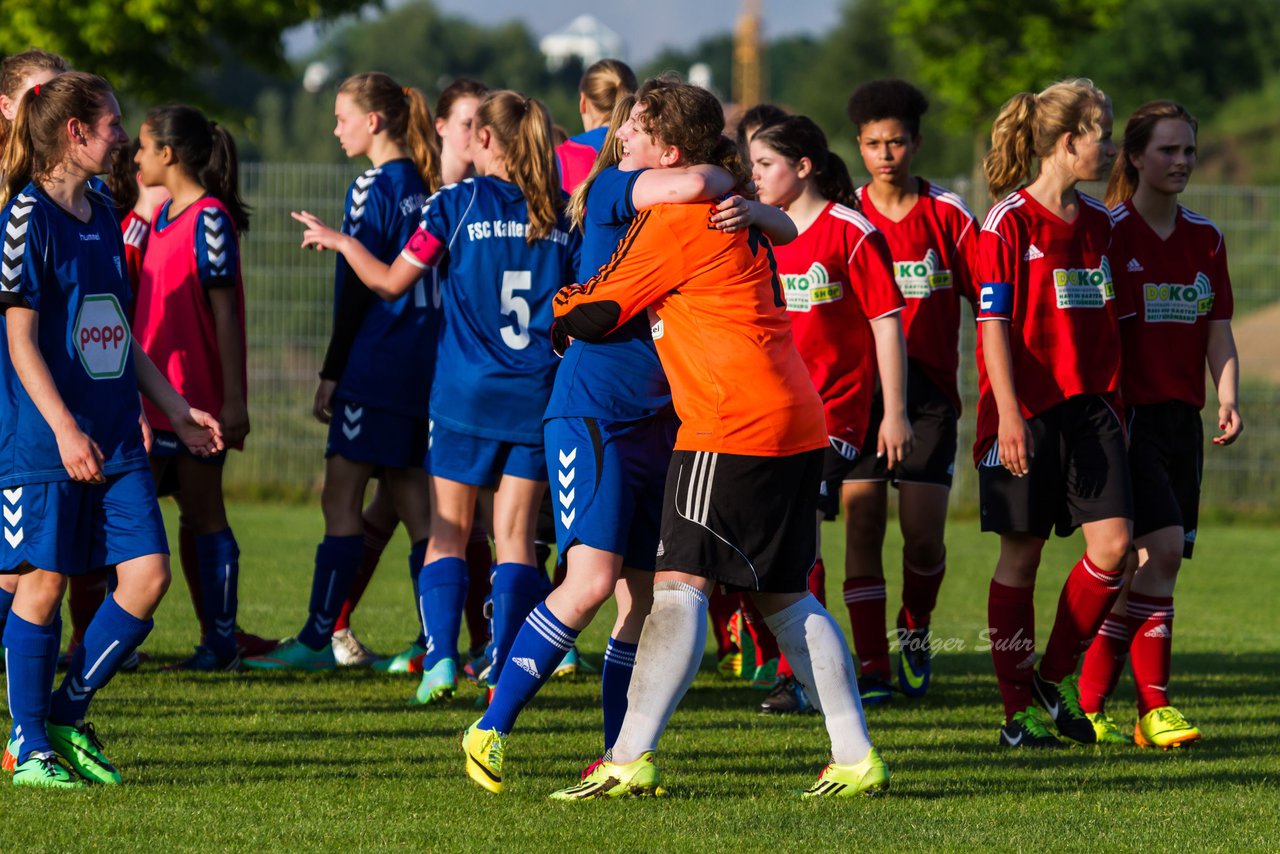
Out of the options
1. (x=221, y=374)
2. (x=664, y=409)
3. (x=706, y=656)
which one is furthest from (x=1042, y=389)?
(x=221, y=374)

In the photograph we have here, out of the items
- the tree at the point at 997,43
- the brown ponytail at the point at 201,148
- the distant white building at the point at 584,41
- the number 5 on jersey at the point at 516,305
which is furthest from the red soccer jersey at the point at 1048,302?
the distant white building at the point at 584,41

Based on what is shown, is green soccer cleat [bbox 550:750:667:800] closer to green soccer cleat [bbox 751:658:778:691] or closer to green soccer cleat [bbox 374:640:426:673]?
Result: green soccer cleat [bbox 751:658:778:691]

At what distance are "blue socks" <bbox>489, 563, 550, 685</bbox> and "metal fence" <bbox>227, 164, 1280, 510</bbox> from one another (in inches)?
364

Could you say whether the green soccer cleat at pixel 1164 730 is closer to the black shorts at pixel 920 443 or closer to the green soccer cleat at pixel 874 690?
the green soccer cleat at pixel 874 690

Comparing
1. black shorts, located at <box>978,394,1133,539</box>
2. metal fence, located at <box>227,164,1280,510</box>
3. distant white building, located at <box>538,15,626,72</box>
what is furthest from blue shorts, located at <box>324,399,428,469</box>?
distant white building, located at <box>538,15,626,72</box>

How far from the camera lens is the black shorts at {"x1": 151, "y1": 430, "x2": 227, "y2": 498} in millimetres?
6734

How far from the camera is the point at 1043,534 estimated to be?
5.70 metres

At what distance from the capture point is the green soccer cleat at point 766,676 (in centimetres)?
690

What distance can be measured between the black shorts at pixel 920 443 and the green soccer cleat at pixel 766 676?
72 centimetres

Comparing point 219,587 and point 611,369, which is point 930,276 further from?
point 219,587

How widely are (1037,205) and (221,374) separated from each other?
3.20 m

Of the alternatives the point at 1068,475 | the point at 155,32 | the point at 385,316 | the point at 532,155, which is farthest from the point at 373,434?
the point at 155,32

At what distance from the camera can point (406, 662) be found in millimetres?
7203

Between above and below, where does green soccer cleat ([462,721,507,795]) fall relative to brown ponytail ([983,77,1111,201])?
below
